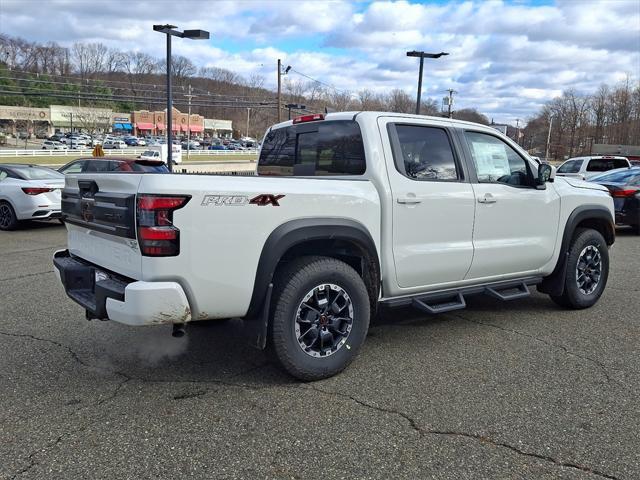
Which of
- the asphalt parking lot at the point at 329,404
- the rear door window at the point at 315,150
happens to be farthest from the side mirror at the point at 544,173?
the rear door window at the point at 315,150

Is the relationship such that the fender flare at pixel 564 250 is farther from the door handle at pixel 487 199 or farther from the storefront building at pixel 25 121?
the storefront building at pixel 25 121

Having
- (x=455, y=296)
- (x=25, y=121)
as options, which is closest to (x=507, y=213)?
(x=455, y=296)

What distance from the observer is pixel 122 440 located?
3018 mm

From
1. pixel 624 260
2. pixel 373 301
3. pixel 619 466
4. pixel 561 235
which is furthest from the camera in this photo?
Answer: pixel 624 260

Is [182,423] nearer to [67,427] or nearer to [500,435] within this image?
[67,427]

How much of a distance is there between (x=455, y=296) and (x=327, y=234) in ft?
4.99

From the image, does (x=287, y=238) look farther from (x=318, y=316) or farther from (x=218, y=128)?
(x=218, y=128)

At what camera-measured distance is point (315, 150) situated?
4.67 metres

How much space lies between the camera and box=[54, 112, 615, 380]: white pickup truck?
3234mm

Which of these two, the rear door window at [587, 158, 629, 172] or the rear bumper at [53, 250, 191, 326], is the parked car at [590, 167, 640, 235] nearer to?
the rear door window at [587, 158, 629, 172]

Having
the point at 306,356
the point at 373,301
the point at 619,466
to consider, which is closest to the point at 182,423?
the point at 306,356

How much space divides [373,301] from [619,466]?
6.27ft

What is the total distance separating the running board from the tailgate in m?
1.94

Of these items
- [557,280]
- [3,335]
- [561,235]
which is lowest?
[3,335]
